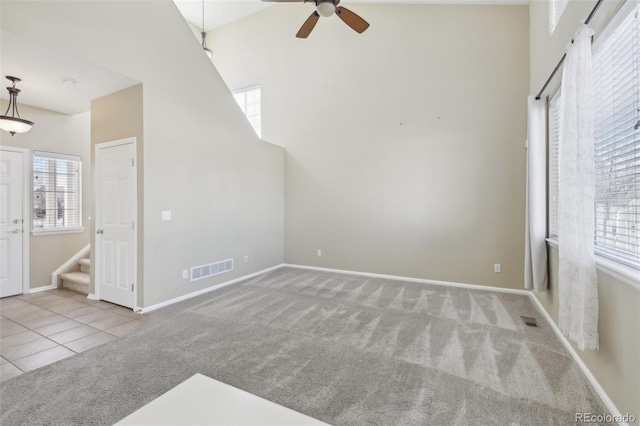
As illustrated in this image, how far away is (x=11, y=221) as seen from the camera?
4137 millimetres

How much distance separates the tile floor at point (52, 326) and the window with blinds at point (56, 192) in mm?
1171

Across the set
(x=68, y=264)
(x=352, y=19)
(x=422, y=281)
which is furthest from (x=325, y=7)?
(x=68, y=264)

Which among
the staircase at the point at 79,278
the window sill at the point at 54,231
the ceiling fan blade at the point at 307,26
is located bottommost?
the staircase at the point at 79,278

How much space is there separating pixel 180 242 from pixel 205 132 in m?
1.69

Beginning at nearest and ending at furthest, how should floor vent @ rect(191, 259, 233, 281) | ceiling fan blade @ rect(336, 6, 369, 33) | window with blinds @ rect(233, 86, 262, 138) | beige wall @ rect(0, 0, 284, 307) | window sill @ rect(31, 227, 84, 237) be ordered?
1. beige wall @ rect(0, 0, 284, 307)
2. ceiling fan blade @ rect(336, 6, 369, 33)
3. floor vent @ rect(191, 259, 233, 281)
4. window sill @ rect(31, 227, 84, 237)
5. window with blinds @ rect(233, 86, 262, 138)

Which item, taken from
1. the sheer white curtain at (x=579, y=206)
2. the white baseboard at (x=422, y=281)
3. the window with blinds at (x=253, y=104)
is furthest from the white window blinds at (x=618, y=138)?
the window with blinds at (x=253, y=104)

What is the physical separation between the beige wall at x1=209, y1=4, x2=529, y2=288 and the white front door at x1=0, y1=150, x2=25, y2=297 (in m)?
4.16

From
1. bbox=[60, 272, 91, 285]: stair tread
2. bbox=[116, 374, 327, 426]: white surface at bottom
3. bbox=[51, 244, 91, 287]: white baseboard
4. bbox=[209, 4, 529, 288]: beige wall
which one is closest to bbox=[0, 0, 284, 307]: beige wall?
bbox=[209, 4, 529, 288]: beige wall

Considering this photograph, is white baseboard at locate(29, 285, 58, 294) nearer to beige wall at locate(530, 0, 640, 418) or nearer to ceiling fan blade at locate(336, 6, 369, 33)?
ceiling fan blade at locate(336, 6, 369, 33)

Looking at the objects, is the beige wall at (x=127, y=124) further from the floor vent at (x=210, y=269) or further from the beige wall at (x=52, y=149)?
the beige wall at (x=52, y=149)

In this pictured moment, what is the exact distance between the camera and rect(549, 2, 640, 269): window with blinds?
1.76 m

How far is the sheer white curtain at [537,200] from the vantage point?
10.7ft

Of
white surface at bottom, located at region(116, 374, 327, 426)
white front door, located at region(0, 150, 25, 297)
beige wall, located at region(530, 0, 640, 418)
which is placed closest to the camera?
white surface at bottom, located at region(116, 374, 327, 426)

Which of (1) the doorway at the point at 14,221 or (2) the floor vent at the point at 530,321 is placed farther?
(1) the doorway at the point at 14,221
